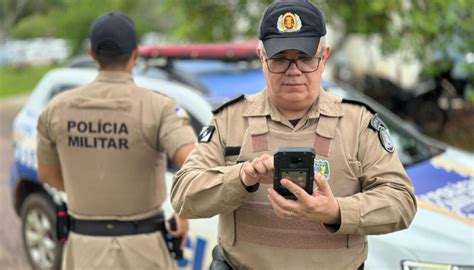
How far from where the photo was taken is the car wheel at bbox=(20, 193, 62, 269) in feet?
13.8

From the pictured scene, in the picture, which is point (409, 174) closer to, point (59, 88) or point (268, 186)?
point (268, 186)

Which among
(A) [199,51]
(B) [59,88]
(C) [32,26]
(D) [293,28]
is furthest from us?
(C) [32,26]

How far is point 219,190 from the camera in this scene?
1.71 m

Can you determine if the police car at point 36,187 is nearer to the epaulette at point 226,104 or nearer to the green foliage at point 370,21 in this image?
the epaulette at point 226,104

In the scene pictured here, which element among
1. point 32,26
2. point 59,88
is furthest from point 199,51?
point 32,26

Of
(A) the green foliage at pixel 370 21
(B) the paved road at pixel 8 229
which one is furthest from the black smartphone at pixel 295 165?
(A) the green foliage at pixel 370 21

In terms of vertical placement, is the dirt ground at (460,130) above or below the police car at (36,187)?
below

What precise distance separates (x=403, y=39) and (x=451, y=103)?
9.39ft

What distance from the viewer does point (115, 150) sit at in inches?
98.6

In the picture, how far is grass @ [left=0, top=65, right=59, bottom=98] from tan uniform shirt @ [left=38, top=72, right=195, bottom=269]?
15.6 m

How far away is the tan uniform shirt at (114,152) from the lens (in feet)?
8.21

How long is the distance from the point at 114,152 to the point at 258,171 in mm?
1075

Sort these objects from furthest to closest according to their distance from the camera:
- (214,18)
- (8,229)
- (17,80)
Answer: (17,80) → (214,18) → (8,229)

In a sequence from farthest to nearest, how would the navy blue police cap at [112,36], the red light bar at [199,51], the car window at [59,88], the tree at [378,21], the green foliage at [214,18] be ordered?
the green foliage at [214,18]
the tree at [378,21]
the car window at [59,88]
the red light bar at [199,51]
the navy blue police cap at [112,36]
